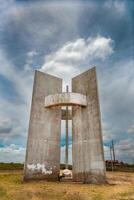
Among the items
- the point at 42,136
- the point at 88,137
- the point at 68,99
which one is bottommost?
the point at 88,137

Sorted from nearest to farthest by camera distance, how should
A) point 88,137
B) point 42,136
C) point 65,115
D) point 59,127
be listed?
point 88,137 → point 42,136 → point 59,127 → point 65,115

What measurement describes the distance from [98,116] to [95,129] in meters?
1.05

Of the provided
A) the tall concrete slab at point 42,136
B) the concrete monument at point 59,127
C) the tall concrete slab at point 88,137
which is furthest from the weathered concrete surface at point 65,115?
the tall concrete slab at point 88,137

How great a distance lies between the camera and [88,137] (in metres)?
16.1

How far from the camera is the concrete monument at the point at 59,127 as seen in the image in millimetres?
15562

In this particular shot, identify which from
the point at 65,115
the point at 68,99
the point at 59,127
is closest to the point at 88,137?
the point at 59,127

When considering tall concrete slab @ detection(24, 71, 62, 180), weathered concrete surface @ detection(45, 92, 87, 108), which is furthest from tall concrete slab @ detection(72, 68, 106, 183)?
tall concrete slab @ detection(24, 71, 62, 180)

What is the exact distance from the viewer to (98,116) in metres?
15.9

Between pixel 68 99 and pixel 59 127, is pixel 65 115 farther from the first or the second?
pixel 68 99

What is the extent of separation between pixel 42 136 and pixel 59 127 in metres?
1.95

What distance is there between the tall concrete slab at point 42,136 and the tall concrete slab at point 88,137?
63.6 inches

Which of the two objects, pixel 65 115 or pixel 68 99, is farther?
pixel 65 115

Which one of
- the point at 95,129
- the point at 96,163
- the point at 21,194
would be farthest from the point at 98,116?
the point at 21,194

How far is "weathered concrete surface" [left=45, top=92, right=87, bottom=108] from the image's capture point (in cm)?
1703
